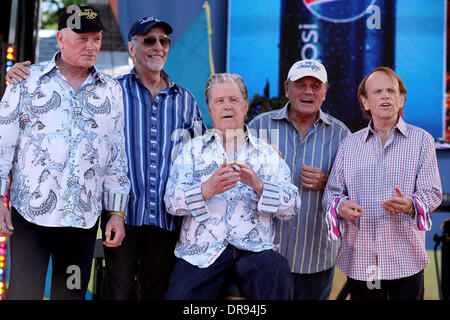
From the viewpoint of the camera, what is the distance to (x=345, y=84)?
15.6 ft

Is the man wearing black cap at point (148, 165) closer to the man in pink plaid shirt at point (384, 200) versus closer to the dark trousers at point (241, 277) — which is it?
the dark trousers at point (241, 277)

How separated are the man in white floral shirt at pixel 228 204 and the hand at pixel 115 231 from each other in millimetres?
249

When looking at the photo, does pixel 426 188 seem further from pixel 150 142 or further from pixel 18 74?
pixel 18 74

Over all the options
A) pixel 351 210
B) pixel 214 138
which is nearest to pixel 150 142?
pixel 214 138

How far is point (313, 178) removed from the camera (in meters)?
2.95

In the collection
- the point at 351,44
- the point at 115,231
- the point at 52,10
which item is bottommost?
the point at 115,231

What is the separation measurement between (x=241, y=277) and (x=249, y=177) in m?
0.47

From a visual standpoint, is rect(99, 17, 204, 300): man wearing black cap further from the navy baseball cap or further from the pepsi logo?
the pepsi logo

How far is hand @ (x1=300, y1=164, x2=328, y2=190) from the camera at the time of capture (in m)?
2.95

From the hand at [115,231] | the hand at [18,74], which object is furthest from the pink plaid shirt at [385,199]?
the hand at [18,74]
